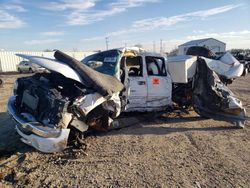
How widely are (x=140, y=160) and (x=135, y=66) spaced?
308 centimetres

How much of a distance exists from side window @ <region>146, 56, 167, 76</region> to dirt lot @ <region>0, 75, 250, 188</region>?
155 centimetres

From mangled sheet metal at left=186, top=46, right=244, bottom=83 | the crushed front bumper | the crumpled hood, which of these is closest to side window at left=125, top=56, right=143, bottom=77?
the crumpled hood

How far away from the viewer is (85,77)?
4930 millimetres

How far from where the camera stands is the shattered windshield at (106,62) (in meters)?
6.14

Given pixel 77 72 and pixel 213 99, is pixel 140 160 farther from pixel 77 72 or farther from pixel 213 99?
pixel 213 99

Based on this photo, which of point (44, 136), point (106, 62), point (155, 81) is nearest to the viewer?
point (44, 136)

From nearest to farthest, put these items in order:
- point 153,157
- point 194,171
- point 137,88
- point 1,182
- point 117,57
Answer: point 1,182
point 194,171
point 153,157
point 117,57
point 137,88

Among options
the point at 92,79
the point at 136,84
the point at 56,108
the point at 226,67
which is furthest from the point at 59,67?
the point at 226,67

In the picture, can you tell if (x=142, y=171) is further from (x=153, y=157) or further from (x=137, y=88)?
(x=137, y=88)

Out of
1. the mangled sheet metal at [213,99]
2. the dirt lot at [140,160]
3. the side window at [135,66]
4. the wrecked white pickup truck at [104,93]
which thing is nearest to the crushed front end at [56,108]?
the wrecked white pickup truck at [104,93]

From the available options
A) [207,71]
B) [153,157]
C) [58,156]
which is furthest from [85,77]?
[207,71]

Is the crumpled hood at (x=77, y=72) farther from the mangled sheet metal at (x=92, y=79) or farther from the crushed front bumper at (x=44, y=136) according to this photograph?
the crushed front bumper at (x=44, y=136)

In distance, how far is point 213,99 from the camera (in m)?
7.07

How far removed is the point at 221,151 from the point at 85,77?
2980 mm
